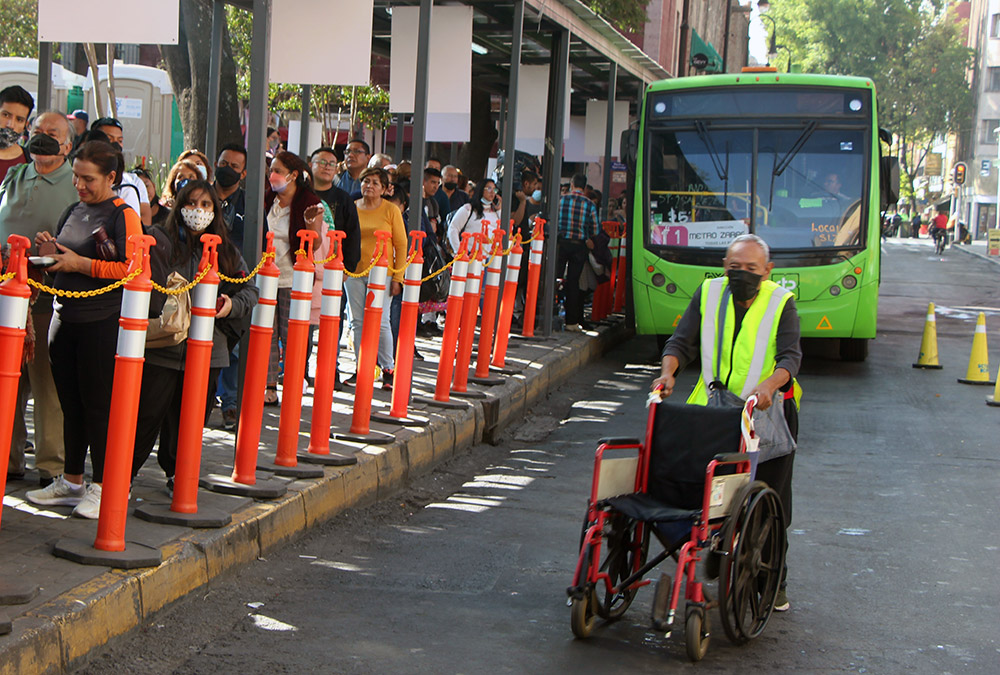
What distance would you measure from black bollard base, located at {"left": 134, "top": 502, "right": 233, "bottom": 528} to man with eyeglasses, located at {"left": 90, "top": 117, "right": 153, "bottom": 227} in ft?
4.60

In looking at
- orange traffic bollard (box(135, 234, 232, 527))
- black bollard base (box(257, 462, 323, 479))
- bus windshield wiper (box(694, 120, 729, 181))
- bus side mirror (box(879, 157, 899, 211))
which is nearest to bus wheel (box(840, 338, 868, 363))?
bus side mirror (box(879, 157, 899, 211))

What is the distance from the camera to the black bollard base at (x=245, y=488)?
6.19 metres

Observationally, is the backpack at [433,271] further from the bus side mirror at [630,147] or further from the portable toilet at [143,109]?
the portable toilet at [143,109]

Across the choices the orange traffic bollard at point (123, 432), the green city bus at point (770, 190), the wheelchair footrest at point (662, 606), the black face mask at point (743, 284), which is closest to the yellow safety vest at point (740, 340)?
the black face mask at point (743, 284)

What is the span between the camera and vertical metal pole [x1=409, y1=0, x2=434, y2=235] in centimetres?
1045

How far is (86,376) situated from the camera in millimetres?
5664

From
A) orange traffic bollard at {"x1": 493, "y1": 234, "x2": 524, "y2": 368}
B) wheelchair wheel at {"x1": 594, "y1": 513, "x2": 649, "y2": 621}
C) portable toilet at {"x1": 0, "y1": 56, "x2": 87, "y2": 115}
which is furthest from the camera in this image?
portable toilet at {"x1": 0, "y1": 56, "x2": 87, "y2": 115}

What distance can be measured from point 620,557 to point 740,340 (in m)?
1.08

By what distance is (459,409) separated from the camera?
9406mm

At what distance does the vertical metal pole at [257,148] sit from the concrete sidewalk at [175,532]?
4.07 feet

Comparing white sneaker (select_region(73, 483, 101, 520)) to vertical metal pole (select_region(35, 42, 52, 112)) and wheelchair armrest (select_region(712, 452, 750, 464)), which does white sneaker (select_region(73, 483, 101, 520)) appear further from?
vertical metal pole (select_region(35, 42, 52, 112))

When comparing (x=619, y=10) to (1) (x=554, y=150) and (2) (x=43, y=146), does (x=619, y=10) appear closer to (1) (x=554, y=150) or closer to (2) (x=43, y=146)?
(1) (x=554, y=150)

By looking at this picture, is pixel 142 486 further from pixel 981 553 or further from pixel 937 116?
pixel 937 116

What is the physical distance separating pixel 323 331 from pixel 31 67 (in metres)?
14.3
